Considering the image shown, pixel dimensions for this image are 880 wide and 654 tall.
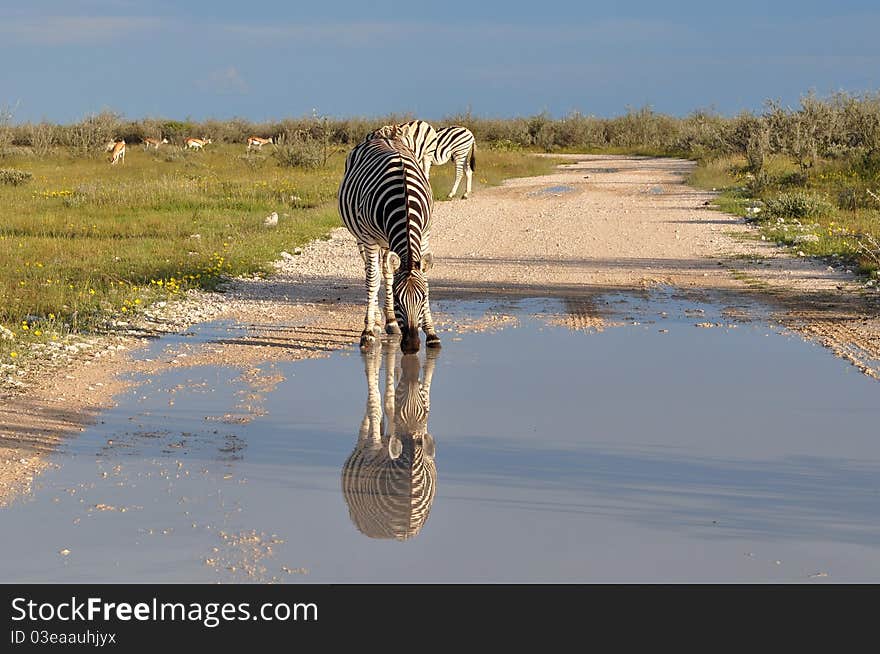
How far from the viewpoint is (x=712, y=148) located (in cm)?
4231

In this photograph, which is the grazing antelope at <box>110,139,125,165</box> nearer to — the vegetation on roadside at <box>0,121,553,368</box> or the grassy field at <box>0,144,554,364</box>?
the vegetation on roadside at <box>0,121,553,368</box>

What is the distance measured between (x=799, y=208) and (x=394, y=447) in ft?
51.8

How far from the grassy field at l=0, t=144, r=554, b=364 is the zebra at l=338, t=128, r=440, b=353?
8.40 feet

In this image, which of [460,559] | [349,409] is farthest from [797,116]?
[460,559]

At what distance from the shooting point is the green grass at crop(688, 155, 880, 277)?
16.5m

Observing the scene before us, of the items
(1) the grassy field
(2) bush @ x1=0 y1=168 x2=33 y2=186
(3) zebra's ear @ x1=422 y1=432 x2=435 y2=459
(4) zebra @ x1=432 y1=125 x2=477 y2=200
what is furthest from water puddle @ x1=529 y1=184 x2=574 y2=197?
Answer: (3) zebra's ear @ x1=422 y1=432 x2=435 y2=459

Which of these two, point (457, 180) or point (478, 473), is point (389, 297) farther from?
point (457, 180)

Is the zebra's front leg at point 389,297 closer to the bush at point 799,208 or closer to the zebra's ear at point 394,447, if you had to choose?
the zebra's ear at point 394,447

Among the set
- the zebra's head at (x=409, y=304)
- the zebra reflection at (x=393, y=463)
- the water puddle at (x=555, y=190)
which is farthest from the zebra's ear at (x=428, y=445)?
the water puddle at (x=555, y=190)

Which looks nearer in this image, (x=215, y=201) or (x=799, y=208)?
(x=799, y=208)

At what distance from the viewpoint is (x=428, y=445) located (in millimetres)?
7328

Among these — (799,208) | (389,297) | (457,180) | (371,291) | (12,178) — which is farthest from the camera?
(12,178)

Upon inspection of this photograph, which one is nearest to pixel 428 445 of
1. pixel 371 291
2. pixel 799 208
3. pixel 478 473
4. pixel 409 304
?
pixel 478 473
